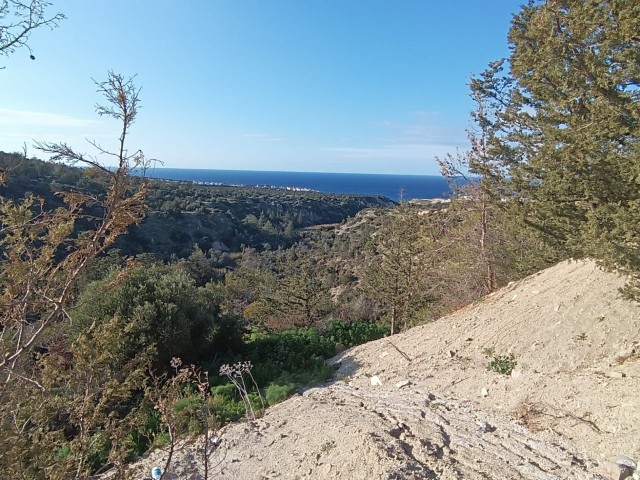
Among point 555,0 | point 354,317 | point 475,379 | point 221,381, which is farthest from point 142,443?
point 354,317

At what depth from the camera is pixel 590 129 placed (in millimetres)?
6000

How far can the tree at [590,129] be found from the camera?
5371mm

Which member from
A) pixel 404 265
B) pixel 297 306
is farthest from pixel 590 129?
pixel 297 306

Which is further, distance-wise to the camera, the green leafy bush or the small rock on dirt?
the small rock on dirt

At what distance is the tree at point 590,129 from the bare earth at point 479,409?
100 cm

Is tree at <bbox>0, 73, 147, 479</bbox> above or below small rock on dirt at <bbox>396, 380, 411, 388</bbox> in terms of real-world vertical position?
above

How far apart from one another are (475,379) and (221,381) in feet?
15.7

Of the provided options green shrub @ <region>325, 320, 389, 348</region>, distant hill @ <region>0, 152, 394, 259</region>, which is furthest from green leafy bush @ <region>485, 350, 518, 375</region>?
distant hill @ <region>0, 152, 394, 259</region>

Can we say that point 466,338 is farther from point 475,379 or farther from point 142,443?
point 142,443

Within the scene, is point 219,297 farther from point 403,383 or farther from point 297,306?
point 297,306

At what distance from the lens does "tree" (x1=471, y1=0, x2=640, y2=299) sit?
537 cm

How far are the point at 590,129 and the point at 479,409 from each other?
4083 millimetres

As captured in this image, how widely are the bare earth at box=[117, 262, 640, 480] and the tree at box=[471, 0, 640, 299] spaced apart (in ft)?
3.28

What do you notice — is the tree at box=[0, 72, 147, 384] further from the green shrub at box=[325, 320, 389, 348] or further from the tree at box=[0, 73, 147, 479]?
the green shrub at box=[325, 320, 389, 348]
